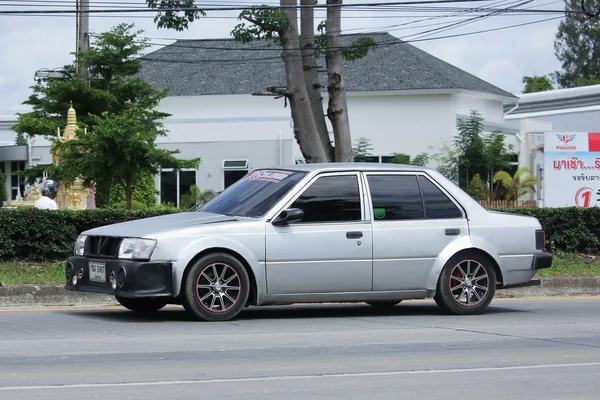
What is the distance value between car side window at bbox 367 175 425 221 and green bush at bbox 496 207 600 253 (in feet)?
23.9

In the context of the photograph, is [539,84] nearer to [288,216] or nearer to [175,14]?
[175,14]

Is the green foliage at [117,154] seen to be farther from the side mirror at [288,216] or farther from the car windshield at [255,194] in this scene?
the side mirror at [288,216]

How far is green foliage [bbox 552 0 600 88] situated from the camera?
79875 millimetres

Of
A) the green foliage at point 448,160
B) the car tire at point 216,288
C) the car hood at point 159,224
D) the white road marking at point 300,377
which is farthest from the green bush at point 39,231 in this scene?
the green foliage at point 448,160

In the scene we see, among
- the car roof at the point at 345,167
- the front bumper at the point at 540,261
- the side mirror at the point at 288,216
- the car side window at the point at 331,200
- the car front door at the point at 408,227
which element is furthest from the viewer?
the front bumper at the point at 540,261

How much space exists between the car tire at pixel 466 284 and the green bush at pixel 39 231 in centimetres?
671

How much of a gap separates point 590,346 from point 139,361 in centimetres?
404

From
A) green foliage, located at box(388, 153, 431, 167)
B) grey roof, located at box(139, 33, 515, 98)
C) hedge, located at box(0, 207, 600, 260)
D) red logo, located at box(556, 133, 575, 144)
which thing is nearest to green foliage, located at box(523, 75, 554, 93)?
grey roof, located at box(139, 33, 515, 98)

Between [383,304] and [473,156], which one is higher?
[473,156]

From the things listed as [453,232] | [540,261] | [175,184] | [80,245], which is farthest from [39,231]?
[175,184]

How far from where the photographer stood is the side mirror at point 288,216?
34.8 ft

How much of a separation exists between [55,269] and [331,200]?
19.0ft

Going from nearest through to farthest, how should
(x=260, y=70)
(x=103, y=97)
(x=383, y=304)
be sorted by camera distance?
(x=383, y=304)
(x=103, y=97)
(x=260, y=70)

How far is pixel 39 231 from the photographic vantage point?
15.8 meters
